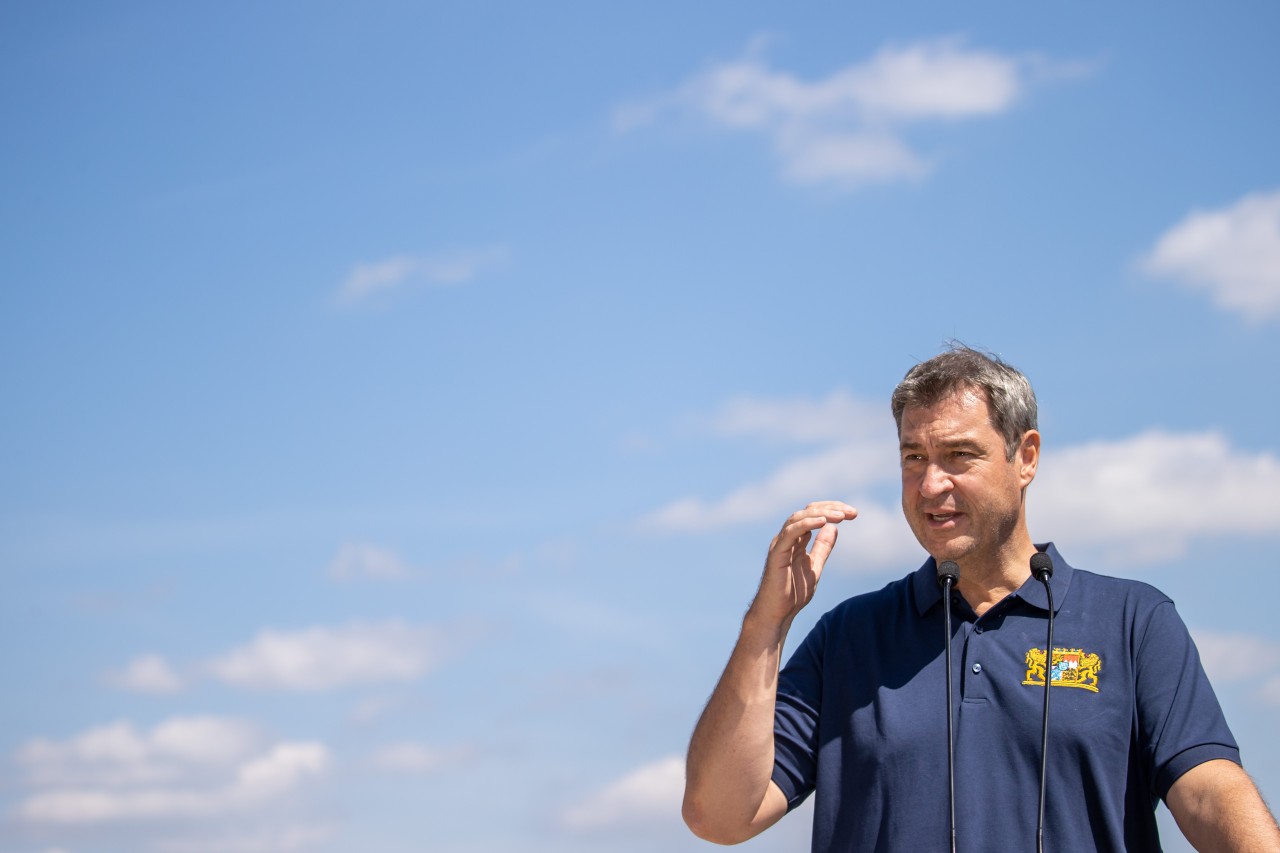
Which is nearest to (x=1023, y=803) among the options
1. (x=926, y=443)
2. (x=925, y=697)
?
(x=925, y=697)

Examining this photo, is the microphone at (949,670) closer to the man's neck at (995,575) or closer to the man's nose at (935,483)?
the man's neck at (995,575)

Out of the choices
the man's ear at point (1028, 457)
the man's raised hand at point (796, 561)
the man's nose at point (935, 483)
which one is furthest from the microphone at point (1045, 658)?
the man's raised hand at point (796, 561)

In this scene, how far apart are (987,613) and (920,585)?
11.1 inches

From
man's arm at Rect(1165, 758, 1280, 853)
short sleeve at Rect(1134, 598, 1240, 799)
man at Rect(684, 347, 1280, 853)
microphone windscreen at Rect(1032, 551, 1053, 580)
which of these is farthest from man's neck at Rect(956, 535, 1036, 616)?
man's arm at Rect(1165, 758, 1280, 853)

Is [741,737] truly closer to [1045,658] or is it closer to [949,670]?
[949,670]

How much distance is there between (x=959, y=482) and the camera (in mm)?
4543

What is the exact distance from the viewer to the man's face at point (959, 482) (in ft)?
14.9

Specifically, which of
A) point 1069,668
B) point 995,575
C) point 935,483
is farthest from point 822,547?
point 1069,668

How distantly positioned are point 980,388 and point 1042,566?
24.2 inches

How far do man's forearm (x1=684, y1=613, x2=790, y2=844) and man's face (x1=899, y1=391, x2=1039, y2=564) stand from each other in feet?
1.97

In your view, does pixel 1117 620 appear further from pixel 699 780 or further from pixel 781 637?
pixel 699 780

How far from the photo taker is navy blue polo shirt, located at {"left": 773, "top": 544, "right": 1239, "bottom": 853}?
13.7 ft

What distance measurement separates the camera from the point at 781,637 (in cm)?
448

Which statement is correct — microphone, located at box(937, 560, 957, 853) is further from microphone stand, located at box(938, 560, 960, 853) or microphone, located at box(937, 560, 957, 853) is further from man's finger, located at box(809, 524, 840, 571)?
man's finger, located at box(809, 524, 840, 571)
